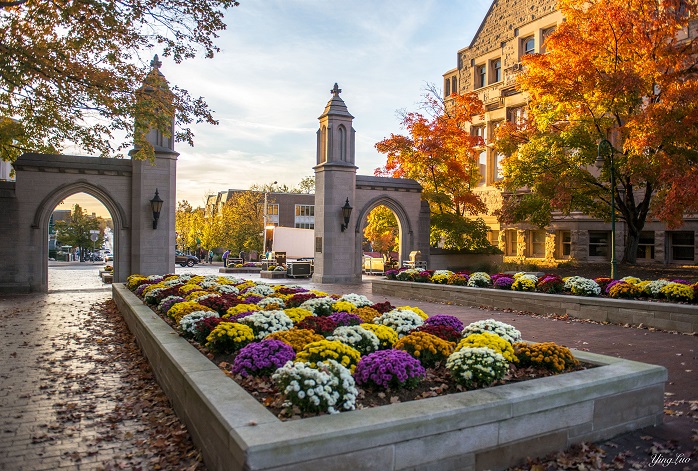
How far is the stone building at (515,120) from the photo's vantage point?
26797 millimetres

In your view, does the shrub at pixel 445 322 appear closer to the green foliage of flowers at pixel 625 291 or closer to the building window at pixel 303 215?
the green foliage of flowers at pixel 625 291

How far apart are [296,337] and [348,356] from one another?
3.70ft

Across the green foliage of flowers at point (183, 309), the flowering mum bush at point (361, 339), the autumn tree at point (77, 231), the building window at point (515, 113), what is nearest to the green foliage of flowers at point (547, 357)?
the flowering mum bush at point (361, 339)

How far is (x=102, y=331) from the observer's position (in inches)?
464

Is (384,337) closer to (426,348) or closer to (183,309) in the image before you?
(426,348)

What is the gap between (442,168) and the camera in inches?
1183

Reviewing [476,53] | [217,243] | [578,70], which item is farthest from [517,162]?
[217,243]

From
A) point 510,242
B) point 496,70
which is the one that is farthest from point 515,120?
point 510,242

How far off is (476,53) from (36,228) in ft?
96.8

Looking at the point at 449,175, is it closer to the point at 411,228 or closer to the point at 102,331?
the point at 411,228

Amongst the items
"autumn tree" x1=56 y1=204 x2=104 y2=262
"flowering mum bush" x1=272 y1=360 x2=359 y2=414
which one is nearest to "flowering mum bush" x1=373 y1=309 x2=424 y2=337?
"flowering mum bush" x1=272 y1=360 x2=359 y2=414

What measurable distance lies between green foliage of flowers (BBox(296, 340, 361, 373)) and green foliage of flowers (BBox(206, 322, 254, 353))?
1.34m

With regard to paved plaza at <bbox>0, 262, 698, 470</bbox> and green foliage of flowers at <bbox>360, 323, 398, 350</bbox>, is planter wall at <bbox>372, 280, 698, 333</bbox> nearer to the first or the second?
paved plaza at <bbox>0, 262, 698, 470</bbox>

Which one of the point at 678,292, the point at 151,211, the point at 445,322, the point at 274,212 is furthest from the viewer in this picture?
the point at 274,212
